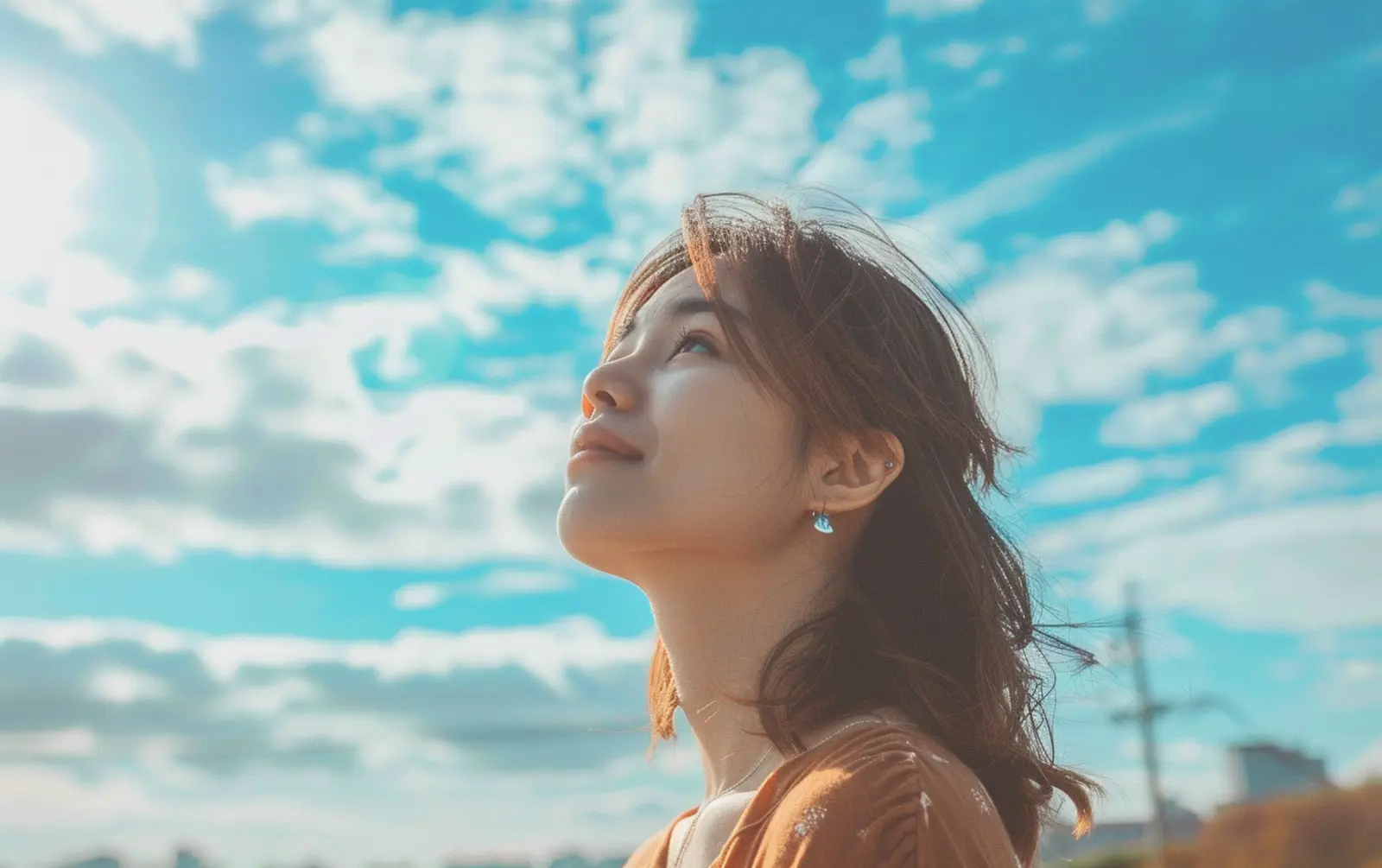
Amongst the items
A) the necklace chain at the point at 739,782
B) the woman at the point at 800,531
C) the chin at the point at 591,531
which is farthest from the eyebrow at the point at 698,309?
the necklace chain at the point at 739,782

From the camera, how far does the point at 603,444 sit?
2.45m

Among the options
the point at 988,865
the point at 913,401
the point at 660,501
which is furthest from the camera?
the point at 913,401

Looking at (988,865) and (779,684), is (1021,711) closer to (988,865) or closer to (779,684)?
(779,684)

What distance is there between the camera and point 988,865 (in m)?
1.81

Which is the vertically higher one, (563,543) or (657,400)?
(657,400)

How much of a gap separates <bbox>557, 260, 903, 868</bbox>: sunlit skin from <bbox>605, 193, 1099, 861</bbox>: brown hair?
0.05 m

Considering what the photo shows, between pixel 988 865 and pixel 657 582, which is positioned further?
pixel 657 582

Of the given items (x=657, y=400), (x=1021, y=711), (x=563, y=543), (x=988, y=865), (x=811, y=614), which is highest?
(x=657, y=400)

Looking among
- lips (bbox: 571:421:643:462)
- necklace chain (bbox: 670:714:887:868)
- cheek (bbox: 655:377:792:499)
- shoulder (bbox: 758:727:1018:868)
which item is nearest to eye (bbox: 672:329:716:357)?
cheek (bbox: 655:377:792:499)

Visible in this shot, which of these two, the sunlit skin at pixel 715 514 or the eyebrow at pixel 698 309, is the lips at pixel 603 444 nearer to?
the sunlit skin at pixel 715 514

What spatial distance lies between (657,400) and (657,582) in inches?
14.0

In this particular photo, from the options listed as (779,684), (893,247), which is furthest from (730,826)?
(893,247)

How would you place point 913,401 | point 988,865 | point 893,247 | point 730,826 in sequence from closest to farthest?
point 988,865 < point 730,826 < point 913,401 < point 893,247

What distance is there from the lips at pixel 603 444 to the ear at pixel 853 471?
354 mm
